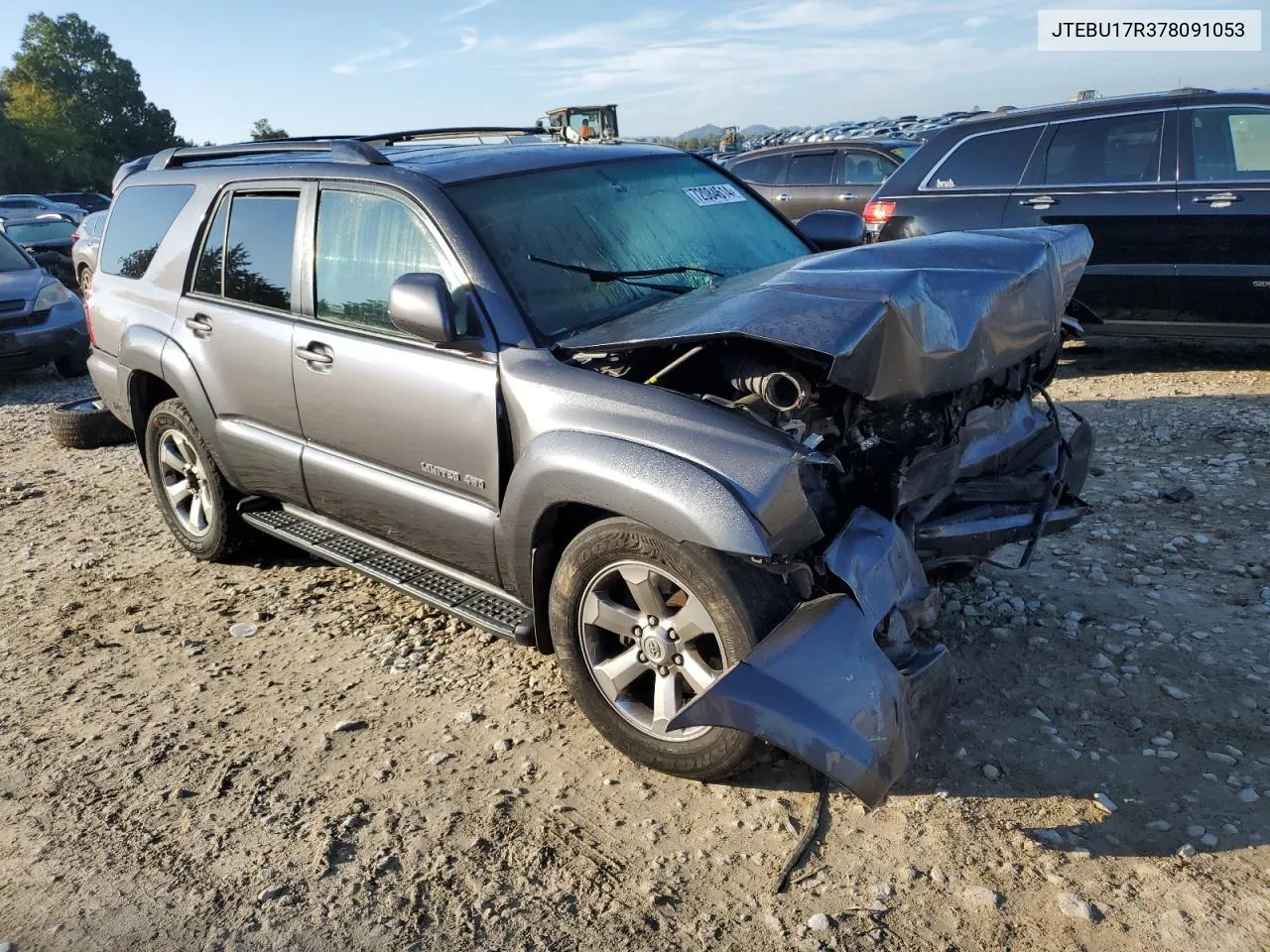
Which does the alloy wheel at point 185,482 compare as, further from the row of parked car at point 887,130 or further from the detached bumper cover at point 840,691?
the row of parked car at point 887,130

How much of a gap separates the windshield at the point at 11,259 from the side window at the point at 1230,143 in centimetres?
1086

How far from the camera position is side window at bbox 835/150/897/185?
37.5 feet

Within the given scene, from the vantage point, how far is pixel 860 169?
11.6 metres

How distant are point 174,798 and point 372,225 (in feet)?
6.90

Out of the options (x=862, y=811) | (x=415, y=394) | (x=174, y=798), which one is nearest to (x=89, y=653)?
(x=174, y=798)

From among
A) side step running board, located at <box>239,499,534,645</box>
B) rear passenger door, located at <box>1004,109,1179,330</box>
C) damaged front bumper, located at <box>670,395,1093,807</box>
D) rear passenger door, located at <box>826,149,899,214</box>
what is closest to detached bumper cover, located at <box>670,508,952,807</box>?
damaged front bumper, located at <box>670,395,1093,807</box>

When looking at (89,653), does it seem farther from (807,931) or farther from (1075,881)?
(1075,881)

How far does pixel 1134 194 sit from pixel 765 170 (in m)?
5.94

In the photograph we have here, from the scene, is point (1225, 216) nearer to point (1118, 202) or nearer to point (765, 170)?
point (1118, 202)

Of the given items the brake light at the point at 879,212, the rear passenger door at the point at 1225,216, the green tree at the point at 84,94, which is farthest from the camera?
the green tree at the point at 84,94

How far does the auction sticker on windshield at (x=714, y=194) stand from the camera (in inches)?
166

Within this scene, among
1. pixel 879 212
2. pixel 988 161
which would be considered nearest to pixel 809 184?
pixel 879 212

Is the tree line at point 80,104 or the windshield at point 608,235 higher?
the tree line at point 80,104

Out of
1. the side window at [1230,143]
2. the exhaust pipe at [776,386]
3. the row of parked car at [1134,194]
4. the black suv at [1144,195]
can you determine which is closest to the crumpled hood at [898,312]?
the exhaust pipe at [776,386]
